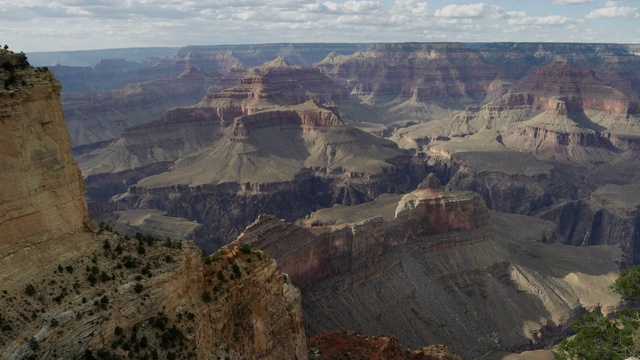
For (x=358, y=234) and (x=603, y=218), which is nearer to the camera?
(x=358, y=234)

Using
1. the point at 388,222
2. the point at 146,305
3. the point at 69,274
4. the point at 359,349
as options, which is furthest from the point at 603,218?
the point at 69,274

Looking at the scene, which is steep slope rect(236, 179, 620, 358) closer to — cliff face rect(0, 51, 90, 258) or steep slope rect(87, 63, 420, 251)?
cliff face rect(0, 51, 90, 258)

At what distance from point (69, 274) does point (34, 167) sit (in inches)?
239

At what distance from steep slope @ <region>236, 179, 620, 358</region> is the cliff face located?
37719 millimetres

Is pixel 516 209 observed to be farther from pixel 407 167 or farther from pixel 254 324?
pixel 254 324

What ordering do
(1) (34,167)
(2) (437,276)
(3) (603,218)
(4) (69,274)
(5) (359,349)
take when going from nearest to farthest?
(1) (34,167) < (4) (69,274) < (5) (359,349) < (2) (437,276) < (3) (603,218)

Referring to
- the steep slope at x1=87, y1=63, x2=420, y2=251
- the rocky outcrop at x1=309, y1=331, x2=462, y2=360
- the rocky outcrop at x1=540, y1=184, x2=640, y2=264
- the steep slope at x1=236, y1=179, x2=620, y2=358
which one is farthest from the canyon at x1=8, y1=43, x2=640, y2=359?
the rocky outcrop at x1=309, y1=331, x2=462, y2=360

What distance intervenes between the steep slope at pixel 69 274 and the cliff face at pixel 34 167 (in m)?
0.05

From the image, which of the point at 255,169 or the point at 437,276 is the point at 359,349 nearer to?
the point at 437,276

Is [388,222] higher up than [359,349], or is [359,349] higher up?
[388,222]

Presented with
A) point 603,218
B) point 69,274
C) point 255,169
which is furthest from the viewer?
point 255,169

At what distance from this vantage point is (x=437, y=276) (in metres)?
85.1

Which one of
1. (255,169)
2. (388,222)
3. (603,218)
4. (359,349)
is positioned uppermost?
(388,222)

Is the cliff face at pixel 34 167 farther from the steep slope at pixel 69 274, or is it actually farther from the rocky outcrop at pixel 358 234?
the rocky outcrop at pixel 358 234
